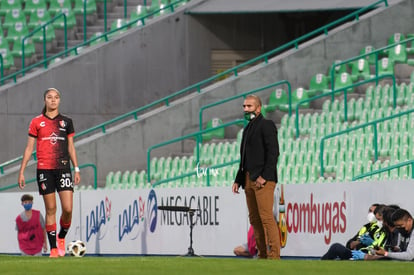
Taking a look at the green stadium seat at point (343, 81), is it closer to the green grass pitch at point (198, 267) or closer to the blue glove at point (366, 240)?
the blue glove at point (366, 240)

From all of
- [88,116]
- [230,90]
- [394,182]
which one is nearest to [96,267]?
[394,182]

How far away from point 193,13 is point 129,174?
6369mm

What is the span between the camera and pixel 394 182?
17.1 m

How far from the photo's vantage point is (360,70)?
26.0 meters

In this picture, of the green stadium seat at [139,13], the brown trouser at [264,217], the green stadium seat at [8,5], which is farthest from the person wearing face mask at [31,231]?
the green stadium seat at [8,5]

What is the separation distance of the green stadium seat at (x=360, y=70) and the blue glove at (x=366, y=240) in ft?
29.1

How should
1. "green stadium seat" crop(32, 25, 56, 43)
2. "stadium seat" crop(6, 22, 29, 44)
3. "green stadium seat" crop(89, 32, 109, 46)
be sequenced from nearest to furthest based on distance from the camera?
"green stadium seat" crop(89, 32, 109, 46) → "green stadium seat" crop(32, 25, 56, 43) → "stadium seat" crop(6, 22, 29, 44)

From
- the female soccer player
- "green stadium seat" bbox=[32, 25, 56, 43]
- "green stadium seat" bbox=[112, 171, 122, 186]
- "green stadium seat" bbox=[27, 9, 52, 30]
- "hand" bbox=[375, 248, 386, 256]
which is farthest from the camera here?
"green stadium seat" bbox=[27, 9, 52, 30]

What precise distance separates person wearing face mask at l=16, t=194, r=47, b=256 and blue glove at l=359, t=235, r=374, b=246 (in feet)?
21.6

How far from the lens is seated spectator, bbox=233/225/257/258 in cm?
1881

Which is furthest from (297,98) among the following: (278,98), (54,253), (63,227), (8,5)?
(54,253)

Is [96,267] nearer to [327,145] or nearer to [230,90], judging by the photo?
[327,145]

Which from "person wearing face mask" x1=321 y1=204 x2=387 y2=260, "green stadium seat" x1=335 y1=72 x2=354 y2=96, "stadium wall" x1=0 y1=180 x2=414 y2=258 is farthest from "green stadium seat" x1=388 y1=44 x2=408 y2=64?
"person wearing face mask" x1=321 y1=204 x2=387 y2=260

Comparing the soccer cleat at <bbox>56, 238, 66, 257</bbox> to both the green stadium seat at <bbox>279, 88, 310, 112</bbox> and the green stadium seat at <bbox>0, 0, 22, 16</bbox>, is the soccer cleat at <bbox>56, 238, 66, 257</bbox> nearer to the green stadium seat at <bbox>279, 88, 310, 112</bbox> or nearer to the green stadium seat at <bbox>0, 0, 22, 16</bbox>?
the green stadium seat at <bbox>279, 88, 310, 112</bbox>
